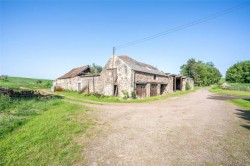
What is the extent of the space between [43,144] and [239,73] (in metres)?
112

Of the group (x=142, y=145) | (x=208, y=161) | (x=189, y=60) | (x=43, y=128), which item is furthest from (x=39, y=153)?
(x=189, y=60)

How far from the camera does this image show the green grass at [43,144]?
4417 mm

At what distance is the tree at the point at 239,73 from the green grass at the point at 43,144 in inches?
4125

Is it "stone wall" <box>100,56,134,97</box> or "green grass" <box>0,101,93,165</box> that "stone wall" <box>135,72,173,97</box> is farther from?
"green grass" <box>0,101,93,165</box>

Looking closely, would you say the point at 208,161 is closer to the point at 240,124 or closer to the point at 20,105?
the point at 240,124

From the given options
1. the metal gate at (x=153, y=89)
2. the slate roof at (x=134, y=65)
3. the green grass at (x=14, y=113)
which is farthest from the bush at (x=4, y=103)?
the metal gate at (x=153, y=89)

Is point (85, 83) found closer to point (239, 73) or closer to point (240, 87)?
point (240, 87)

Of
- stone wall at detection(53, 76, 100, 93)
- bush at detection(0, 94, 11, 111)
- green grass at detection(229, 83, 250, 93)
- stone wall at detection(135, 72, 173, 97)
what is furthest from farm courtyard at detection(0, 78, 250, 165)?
green grass at detection(229, 83, 250, 93)

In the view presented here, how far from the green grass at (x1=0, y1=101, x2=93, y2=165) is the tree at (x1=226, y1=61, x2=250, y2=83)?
344 feet

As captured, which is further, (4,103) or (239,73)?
(239,73)

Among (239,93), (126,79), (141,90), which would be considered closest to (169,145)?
(126,79)

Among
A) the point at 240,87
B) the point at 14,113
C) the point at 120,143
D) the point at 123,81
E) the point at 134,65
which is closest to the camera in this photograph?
the point at 120,143

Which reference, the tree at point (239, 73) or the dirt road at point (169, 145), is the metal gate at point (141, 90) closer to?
the dirt road at point (169, 145)

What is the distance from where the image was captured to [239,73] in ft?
288
